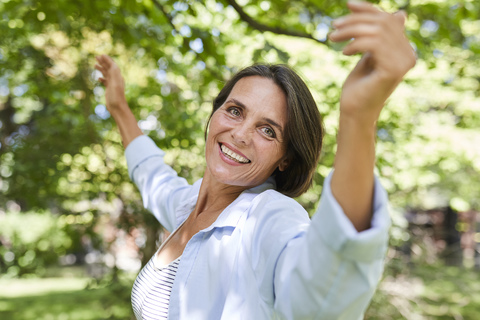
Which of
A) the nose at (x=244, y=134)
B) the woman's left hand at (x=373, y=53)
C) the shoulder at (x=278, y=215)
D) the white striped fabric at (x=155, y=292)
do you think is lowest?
the white striped fabric at (x=155, y=292)

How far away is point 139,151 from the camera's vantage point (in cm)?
251

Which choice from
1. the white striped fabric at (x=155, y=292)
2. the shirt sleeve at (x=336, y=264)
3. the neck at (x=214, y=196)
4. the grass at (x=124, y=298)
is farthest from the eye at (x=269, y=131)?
the grass at (x=124, y=298)

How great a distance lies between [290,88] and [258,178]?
311mm

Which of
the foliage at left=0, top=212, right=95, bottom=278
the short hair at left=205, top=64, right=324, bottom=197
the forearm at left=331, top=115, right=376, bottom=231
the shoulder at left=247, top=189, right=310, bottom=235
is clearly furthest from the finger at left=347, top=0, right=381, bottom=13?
the foliage at left=0, top=212, right=95, bottom=278

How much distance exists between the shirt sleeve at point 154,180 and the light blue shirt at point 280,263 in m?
0.77

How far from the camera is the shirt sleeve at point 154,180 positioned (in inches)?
91.7

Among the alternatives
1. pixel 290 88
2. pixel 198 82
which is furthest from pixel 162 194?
pixel 198 82

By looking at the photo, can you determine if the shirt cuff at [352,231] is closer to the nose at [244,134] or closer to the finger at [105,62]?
the nose at [244,134]

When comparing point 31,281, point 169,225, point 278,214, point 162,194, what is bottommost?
point 31,281

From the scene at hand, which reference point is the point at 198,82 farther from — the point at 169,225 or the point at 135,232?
the point at 169,225

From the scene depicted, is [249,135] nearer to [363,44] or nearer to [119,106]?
[363,44]

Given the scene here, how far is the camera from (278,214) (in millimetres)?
1187

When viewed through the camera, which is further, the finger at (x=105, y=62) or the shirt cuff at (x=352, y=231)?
the finger at (x=105, y=62)

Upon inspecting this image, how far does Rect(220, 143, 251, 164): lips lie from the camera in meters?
1.55
